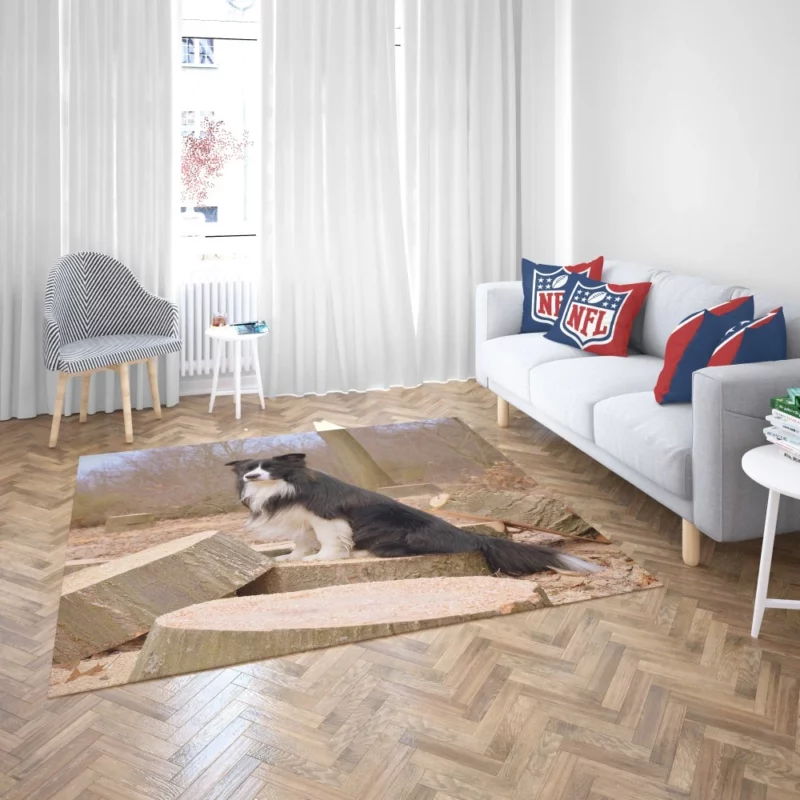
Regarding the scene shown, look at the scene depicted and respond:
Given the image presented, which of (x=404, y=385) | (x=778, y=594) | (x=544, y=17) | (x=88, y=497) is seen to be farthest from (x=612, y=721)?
(x=544, y=17)

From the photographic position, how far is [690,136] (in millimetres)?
4164

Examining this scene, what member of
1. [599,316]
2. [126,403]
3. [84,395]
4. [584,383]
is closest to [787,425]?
[584,383]

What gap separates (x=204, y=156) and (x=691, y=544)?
3.65 meters

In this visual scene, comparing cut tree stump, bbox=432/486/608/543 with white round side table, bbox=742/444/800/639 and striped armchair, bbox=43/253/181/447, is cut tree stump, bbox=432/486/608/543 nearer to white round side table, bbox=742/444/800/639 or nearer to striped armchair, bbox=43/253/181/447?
white round side table, bbox=742/444/800/639

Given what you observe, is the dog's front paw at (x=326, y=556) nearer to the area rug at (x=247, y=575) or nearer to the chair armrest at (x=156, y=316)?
the area rug at (x=247, y=575)

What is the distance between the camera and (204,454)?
416 centimetres

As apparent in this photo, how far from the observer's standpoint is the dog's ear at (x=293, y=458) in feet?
13.1

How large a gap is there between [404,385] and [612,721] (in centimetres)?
349

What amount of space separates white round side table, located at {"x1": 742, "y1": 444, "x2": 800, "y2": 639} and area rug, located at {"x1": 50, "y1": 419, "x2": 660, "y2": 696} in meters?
0.41

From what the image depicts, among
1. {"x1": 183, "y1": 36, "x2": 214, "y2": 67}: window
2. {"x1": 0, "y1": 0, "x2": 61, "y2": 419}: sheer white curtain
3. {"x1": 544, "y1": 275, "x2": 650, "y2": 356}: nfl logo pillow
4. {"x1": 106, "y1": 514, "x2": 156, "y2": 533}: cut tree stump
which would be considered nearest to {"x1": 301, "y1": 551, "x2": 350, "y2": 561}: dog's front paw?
{"x1": 106, "y1": 514, "x2": 156, "y2": 533}: cut tree stump

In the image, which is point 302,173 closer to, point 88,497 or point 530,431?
point 530,431

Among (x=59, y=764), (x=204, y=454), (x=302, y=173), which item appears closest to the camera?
(x=59, y=764)

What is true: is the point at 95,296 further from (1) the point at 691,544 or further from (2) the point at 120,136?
(1) the point at 691,544

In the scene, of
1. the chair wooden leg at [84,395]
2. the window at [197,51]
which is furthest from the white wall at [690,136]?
the chair wooden leg at [84,395]
